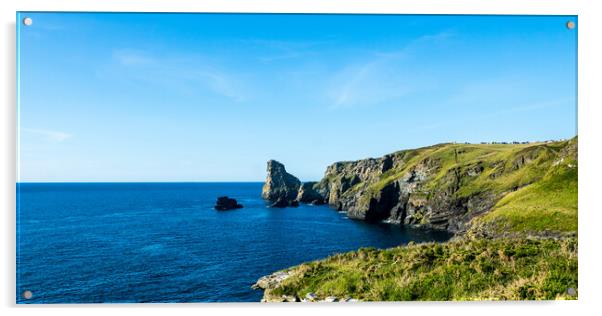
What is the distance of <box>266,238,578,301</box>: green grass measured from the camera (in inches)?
420

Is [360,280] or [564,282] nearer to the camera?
[564,282]

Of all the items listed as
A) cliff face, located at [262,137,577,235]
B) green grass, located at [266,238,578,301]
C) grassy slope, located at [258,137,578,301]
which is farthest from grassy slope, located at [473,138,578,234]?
green grass, located at [266,238,578,301]

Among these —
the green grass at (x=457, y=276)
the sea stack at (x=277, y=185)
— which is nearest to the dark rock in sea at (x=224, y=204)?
the sea stack at (x=277, y=185)

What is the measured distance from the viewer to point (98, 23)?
36.9 ft

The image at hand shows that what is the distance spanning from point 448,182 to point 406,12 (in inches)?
2282

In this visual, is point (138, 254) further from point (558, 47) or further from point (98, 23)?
point (558, 47)

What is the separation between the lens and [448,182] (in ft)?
210

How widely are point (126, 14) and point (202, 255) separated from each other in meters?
25.7

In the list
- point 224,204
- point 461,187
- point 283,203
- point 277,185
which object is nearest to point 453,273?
point 461,187

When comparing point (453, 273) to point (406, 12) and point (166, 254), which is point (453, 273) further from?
point (166, 254)

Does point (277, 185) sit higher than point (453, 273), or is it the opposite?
point (453, 273)

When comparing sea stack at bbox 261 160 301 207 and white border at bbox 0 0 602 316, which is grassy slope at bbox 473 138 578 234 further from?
sea stack at bbox 261 160 301 207

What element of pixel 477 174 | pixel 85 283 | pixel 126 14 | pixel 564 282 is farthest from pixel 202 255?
pixel 477 174
